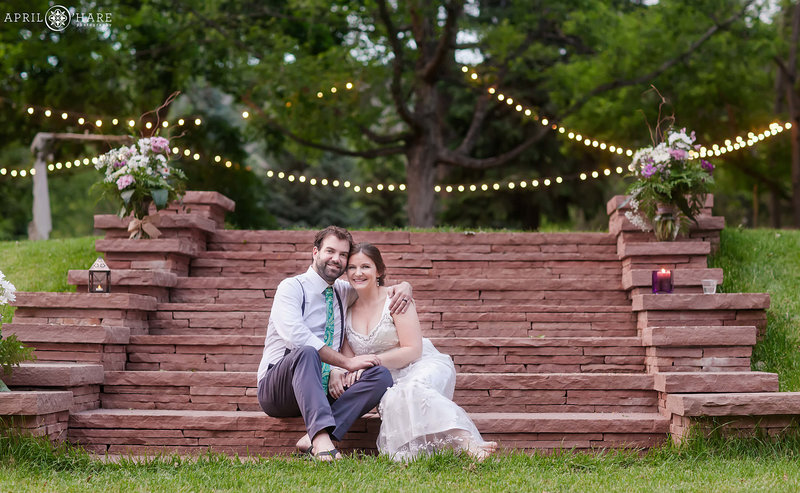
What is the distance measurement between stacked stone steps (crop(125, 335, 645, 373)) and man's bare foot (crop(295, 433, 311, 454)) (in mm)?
1207

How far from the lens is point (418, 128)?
44.3 feet

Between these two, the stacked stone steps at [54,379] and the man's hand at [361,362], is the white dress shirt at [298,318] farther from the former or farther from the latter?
the stacked stone steps at [54,379]

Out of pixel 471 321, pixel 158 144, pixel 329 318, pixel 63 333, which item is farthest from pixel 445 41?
pixel 63 333

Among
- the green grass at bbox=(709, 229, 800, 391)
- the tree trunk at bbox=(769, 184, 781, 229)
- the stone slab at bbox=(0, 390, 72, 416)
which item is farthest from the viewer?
the tree trunk at bbox=(769, 184, 781, 229)

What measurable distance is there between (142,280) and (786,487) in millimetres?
4511

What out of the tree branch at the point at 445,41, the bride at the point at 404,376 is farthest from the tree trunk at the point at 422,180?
the bride at the point at 404,376

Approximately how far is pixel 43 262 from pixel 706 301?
6.15 meters

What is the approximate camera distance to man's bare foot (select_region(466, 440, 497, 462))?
421 centimetres

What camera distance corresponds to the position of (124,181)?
662 centimetres

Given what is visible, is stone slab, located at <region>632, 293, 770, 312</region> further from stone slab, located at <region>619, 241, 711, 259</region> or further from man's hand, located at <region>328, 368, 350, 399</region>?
man's hand, located at <region>328, 368, 350, 399</region>

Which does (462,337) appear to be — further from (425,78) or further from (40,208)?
(40,208)

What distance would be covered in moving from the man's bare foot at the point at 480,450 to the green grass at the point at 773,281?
2451mm

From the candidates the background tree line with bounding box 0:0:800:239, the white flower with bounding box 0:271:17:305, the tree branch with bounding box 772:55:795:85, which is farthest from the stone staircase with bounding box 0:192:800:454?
the tree branch with bounding box 772:55:795:85

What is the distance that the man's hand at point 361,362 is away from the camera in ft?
15.1
